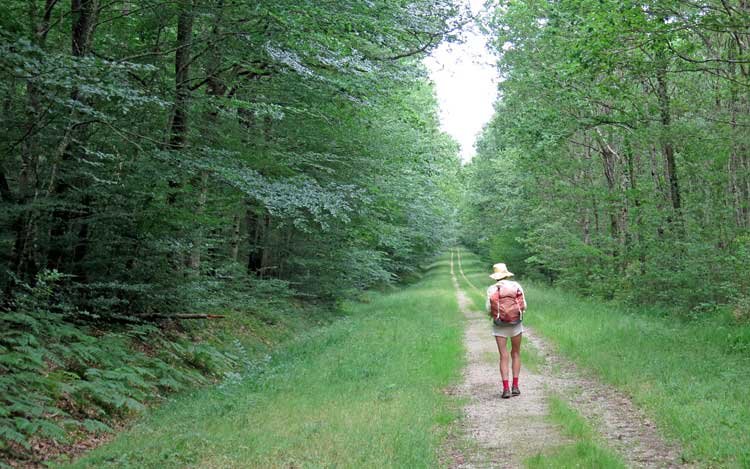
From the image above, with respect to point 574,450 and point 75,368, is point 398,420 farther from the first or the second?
point 75,368

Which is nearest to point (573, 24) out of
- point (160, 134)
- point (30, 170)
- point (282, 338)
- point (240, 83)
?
point (240, 83)

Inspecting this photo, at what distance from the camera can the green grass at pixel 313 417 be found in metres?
5.80

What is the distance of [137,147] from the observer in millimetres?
9750

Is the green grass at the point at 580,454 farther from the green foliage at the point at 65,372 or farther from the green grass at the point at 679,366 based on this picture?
the green foliage at the point at 65,372

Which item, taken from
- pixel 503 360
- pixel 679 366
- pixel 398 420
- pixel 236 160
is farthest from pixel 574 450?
pixel 236 160

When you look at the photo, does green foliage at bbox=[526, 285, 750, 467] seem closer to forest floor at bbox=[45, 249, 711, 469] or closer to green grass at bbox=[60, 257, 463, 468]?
forest floor at bbox=[45, 249, 711, 469]

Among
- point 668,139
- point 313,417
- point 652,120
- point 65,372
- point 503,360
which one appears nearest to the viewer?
point 313,417

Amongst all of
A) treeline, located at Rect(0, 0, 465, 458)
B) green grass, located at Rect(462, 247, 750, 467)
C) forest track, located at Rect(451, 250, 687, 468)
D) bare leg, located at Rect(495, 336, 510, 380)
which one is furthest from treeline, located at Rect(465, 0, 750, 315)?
forest track, located at Rect(451, 250, 687, 468)

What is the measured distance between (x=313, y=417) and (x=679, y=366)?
5932 millimetres

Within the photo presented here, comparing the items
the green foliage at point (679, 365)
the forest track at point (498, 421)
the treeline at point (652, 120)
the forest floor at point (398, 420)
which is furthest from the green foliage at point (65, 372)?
the treeline at point (652, 120)

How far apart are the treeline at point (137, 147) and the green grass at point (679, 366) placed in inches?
222

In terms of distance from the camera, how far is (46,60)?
713cm

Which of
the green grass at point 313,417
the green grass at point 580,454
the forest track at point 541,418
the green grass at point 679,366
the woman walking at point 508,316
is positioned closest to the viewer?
the green grass at point 580,454

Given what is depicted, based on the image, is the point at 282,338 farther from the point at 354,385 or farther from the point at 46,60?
the point at 46,60
